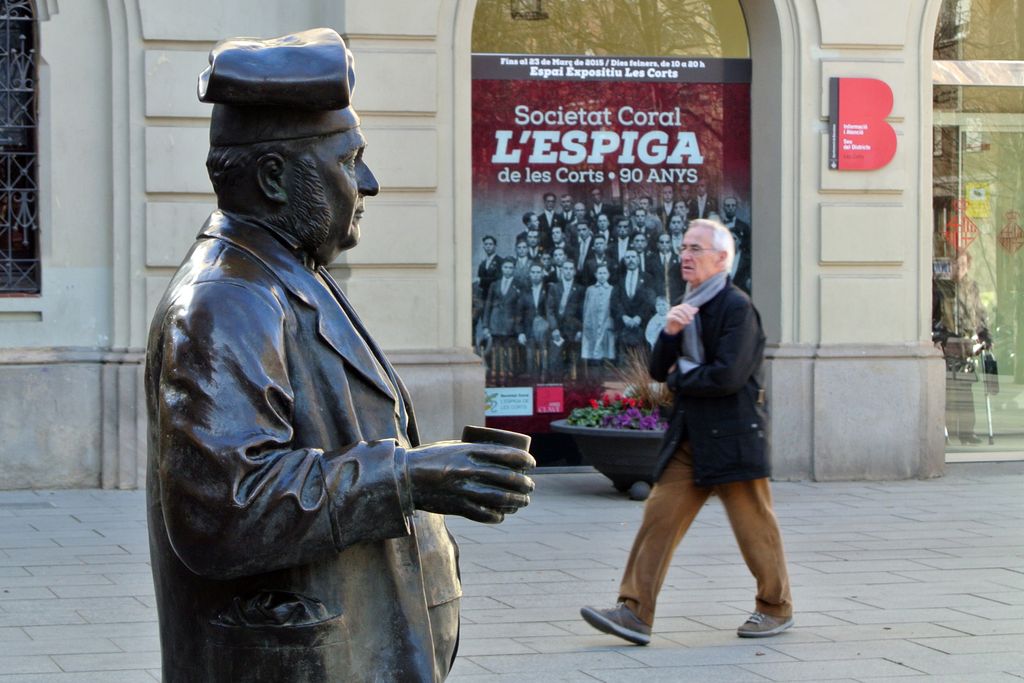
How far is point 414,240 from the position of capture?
11109 mm

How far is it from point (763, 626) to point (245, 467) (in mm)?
4858

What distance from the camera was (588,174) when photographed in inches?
476

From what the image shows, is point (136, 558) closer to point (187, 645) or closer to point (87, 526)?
point (87, 526)

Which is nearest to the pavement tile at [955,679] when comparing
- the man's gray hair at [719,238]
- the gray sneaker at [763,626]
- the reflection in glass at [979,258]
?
the gray sneaker at [763,626]

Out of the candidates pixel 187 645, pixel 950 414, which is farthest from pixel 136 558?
pixel 950 414

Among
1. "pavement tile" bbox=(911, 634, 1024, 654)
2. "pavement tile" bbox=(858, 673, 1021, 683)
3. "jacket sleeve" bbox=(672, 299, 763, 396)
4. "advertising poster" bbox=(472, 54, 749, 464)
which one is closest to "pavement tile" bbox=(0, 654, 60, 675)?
"jacket sleeve" bbox=(672, 299, 763, 396)

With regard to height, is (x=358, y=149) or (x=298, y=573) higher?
(x=358, y=149)

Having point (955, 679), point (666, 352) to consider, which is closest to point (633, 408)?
point (666, 352)

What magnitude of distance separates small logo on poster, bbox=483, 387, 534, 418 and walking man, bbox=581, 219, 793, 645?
524 cm

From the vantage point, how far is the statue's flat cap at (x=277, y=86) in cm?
220

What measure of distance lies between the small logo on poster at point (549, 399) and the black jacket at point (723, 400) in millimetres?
5297

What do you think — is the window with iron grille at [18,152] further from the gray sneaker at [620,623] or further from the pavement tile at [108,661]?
the gray sneaker at [620,623]

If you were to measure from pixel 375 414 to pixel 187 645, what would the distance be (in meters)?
0.43

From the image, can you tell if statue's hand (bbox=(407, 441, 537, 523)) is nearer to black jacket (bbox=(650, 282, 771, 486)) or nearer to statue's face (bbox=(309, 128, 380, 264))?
statue's face (bbox=(309, 128, 380, 264))
